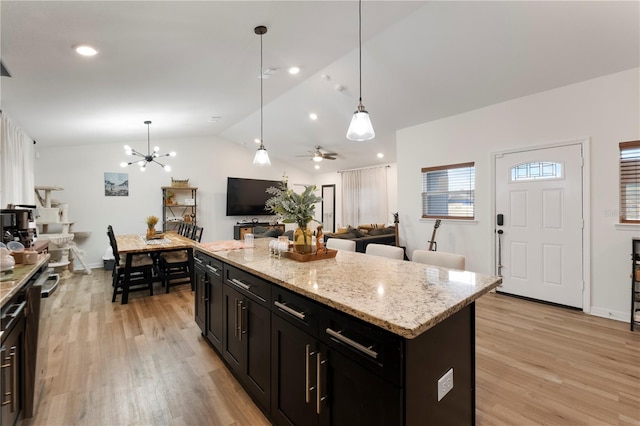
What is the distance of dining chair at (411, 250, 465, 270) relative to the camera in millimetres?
2072

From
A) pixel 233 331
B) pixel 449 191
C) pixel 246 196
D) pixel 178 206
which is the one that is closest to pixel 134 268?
pixel 233 331

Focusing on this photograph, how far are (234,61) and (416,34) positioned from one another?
6.62 feet

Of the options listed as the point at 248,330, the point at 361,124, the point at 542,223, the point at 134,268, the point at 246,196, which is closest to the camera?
the point at 248,330

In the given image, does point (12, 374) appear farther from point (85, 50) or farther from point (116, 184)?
point (116, 184)

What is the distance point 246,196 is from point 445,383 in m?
7.46

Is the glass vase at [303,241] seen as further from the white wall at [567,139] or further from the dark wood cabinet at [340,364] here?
the white wall at [567,139]

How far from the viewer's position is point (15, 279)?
152 cm

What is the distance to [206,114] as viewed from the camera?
525 centimetres

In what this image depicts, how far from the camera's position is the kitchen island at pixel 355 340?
106 centimetres

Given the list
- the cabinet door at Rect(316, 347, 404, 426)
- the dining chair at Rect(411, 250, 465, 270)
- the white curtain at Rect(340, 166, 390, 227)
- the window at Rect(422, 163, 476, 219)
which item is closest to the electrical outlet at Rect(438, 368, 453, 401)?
the cabinet door at Rect(316, 347, 404, 426)

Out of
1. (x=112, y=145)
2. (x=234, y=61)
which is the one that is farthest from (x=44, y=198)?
(x=234, y=61)

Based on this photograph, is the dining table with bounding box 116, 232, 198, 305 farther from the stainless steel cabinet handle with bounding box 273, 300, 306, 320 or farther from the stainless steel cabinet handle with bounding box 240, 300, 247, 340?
the stainless steel cabinet handle with bounding box 273, 300, 306, 320

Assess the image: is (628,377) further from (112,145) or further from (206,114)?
(112,145)

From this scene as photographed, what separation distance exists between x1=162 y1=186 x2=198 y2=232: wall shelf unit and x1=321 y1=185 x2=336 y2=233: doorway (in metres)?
3.80
